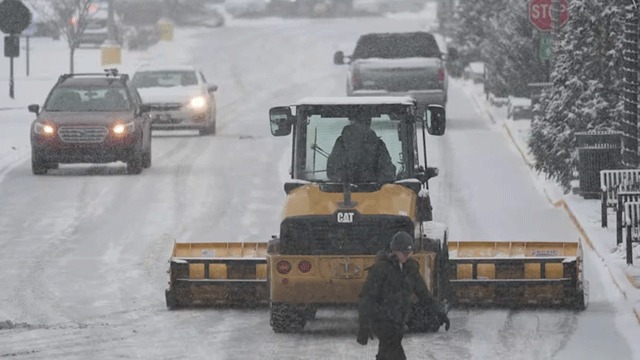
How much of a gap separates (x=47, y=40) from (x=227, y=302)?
210 ft

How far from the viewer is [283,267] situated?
1600cm

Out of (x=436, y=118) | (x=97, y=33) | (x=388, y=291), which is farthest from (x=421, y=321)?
(x=97, y=33)

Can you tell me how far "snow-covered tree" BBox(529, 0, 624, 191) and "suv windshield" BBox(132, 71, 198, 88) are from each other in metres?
13.9

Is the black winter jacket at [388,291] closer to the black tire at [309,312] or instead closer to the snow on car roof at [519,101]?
the black tire at [309,312]

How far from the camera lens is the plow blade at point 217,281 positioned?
17.9 metres

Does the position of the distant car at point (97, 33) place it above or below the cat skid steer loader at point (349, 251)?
above

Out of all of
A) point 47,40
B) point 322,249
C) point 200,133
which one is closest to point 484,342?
point 322,249

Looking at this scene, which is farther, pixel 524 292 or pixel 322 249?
pixel 524 292

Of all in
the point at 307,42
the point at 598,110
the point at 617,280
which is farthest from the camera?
the point at 307,42

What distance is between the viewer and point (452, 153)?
1380 inches

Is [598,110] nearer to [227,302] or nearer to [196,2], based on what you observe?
[227,302]

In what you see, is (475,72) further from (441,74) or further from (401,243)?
(401,243)

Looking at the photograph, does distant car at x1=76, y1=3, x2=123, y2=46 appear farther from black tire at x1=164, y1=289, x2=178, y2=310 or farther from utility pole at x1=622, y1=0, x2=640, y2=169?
black tire at x1=164, y1=289, x2=178, y2=310

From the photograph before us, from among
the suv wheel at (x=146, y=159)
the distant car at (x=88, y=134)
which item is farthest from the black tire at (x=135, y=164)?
the suv wheel at (x=146, y=159)
